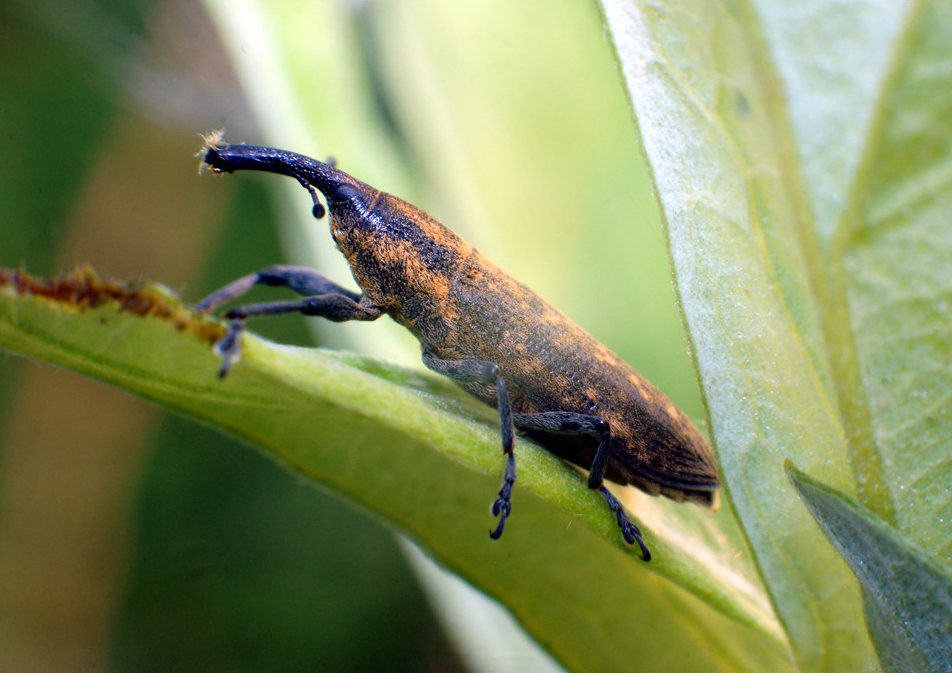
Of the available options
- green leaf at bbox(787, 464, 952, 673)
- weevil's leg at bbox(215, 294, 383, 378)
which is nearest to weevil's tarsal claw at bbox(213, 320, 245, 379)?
weevil's leg at bbox(215, 294, 383, 378)

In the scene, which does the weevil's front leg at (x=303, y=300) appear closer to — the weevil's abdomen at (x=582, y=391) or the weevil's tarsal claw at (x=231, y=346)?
the weevil's abdomen at (x=582, y=391)

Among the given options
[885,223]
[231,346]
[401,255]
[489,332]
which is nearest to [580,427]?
[489,332]

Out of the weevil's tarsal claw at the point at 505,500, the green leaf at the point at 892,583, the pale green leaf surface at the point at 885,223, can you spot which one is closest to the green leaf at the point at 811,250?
the pale green leaf surface at the point at 885,223

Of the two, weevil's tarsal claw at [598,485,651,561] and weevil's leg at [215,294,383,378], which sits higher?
weevil's leg at [215,294,383,378]

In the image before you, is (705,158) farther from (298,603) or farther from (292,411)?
(298,603)

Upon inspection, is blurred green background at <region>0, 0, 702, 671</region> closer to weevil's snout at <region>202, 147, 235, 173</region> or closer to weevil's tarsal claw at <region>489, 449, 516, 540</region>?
weevil's snout at <region>202, 147, 235, 173</region>

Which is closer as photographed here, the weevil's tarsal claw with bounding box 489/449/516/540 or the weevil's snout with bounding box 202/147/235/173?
the weevil's tarsal claw with bounding box 489/449/516/540
